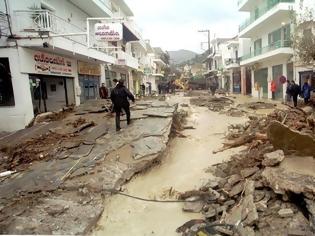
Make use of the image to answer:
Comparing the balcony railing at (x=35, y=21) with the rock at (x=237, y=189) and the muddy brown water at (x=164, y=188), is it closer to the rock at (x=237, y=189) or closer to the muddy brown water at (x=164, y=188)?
the muddy brown water at (x=164, y=188)

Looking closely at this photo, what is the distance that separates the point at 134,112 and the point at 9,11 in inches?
253

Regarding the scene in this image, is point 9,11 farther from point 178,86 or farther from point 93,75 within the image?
point 178,86

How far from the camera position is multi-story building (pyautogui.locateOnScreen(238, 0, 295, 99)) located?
2442 cm

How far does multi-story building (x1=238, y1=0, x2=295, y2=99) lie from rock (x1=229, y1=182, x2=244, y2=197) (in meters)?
18.3

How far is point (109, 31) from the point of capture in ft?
44.5

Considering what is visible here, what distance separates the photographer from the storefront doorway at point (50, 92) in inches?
587

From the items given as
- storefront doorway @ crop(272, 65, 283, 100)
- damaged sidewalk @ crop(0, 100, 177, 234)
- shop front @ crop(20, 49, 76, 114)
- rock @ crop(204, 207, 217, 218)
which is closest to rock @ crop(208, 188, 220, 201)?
rock @ crop(204, 207, 217, 218)

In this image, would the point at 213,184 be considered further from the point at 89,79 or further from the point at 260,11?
the point at 260,11

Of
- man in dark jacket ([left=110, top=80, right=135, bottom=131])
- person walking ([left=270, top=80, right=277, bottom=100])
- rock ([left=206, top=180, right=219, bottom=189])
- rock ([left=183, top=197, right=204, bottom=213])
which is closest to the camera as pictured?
rock ([left=183, top=197, right=204, bottom=213])

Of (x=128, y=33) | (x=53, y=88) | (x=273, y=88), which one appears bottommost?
(x=273, y=88)

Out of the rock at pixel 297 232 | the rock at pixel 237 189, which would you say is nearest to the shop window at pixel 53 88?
the rock at pixel 237 189

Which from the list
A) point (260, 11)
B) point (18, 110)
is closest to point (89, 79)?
point (18, 110)

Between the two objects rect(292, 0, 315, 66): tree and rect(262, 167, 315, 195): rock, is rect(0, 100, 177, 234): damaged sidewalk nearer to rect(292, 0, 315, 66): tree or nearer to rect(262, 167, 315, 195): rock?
rect(262, 167, 315, 195): rock

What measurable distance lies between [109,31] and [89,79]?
29.7 feet
